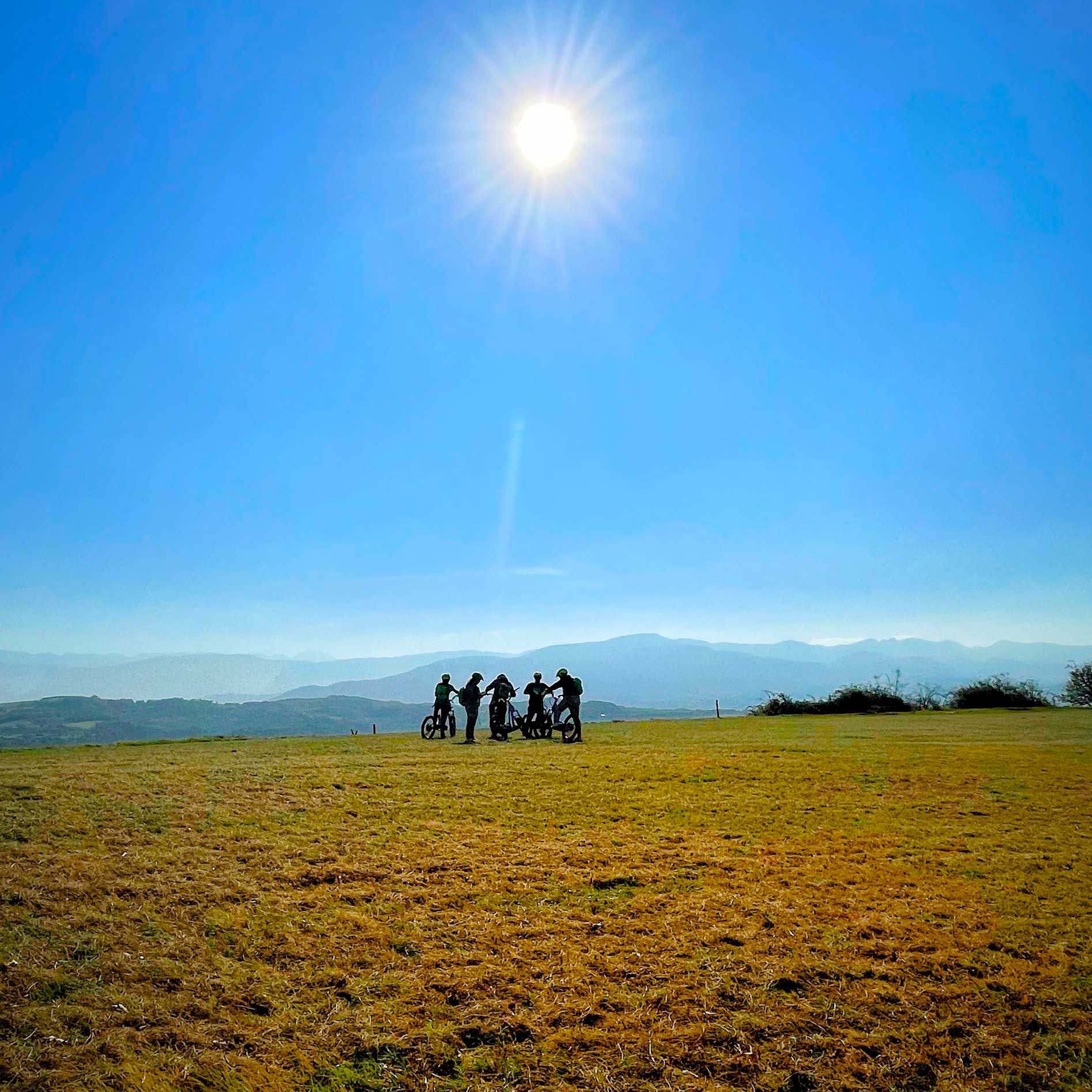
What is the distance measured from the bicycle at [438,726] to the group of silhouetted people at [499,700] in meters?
0.03

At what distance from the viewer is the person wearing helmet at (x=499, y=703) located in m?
26.8

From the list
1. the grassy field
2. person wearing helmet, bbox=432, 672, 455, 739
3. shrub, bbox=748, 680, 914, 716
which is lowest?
shrub, bbox=748, 680, 914, 716

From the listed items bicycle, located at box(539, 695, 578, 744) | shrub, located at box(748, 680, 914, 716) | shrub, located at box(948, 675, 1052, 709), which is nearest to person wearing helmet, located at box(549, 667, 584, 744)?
bicycle, located at box(539, 695, 578, 744)

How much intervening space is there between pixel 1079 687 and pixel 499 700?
5027 cm

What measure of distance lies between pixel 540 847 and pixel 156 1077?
222 inches

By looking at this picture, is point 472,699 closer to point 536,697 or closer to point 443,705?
point 443,705

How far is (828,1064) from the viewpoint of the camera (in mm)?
4906

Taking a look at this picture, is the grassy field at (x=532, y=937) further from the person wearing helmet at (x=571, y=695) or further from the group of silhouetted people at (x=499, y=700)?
the group of silhouetted people at (x=499, y=700)

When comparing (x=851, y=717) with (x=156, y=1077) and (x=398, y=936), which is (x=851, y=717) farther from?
(x=156, y=1077)

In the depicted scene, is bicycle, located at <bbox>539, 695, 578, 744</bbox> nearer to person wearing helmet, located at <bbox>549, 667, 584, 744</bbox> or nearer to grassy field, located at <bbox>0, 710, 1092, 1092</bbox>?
person wearing helmet, located at <bbox>549, 667, 584, 744</bbox>

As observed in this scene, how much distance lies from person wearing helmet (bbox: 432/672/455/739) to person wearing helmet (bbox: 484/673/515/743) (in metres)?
1.64

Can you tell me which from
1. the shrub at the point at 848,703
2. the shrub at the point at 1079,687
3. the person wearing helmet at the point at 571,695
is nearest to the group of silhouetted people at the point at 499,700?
the person wearing helmet at the point at 571,695

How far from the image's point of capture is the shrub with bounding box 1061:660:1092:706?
50.4 metres

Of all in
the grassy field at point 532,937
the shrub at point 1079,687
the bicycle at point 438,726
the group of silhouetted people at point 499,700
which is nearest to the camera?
the grassy field at point 532,937
